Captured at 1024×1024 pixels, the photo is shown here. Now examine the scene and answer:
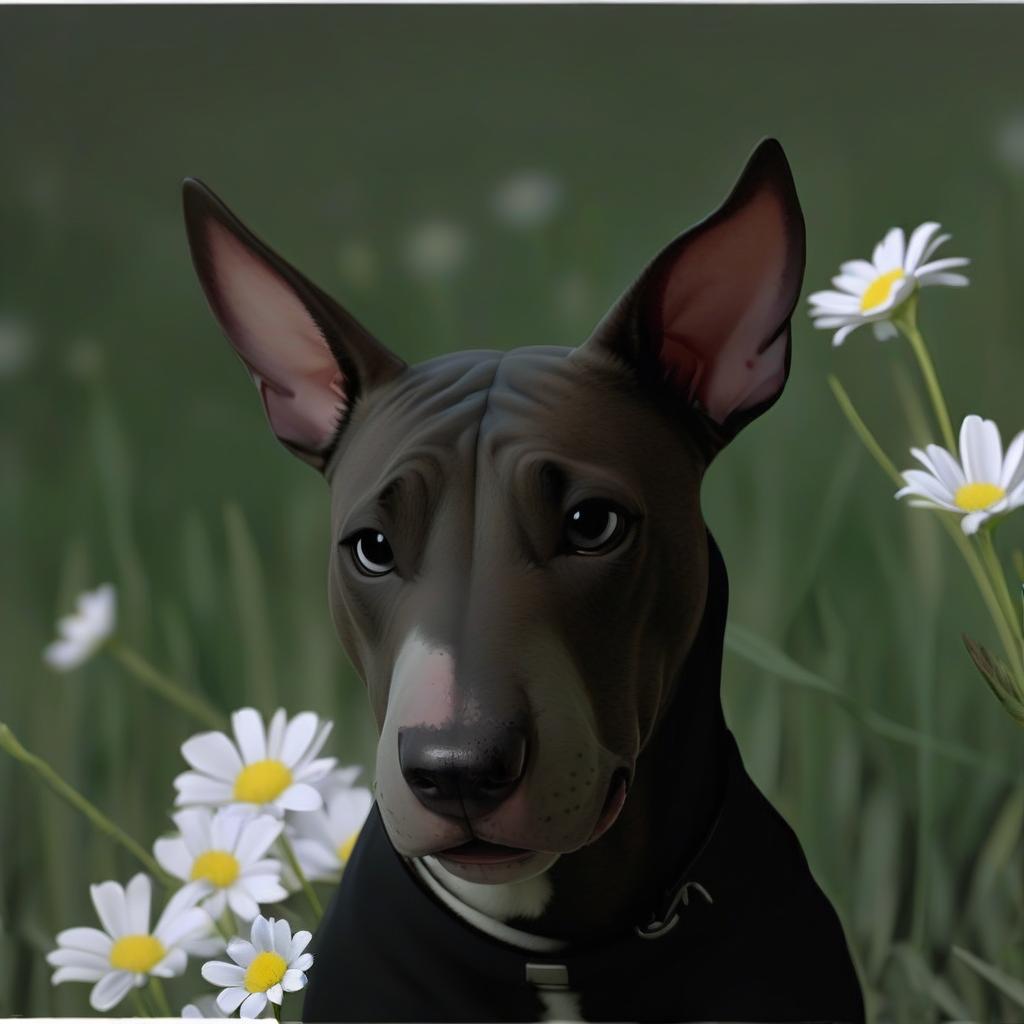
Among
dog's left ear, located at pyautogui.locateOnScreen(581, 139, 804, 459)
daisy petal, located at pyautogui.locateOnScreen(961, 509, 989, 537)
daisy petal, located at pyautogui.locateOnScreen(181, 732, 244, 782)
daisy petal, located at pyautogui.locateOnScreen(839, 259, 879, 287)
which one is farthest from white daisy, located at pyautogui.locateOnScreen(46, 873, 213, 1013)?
daisy petal, located at pyautogui.locateOnScreen(839, 259, 879, 287)

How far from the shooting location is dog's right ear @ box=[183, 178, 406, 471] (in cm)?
95

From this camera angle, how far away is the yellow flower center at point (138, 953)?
1011 mm

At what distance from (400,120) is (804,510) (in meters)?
0.63

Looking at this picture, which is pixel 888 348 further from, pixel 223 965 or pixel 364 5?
pixel 223 965

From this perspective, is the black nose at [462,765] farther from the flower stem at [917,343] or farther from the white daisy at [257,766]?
the flower stem at [917,343]

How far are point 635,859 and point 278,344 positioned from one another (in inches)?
19.3

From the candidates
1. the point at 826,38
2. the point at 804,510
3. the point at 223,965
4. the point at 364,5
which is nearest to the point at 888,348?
the point at 804,510

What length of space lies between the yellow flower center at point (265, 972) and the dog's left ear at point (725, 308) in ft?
1.62

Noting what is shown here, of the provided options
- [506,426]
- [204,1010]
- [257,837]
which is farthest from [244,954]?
[506,426]

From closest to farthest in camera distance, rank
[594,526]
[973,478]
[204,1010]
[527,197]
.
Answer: [594,526] → [973,478] → [204,1010] → [527,197]

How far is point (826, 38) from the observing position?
1.33m

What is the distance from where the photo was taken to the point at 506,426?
0.89 m

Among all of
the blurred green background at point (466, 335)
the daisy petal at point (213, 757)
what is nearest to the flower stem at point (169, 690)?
the blurred green background at point (466, 335)

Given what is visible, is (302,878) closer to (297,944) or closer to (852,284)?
(297,944)
